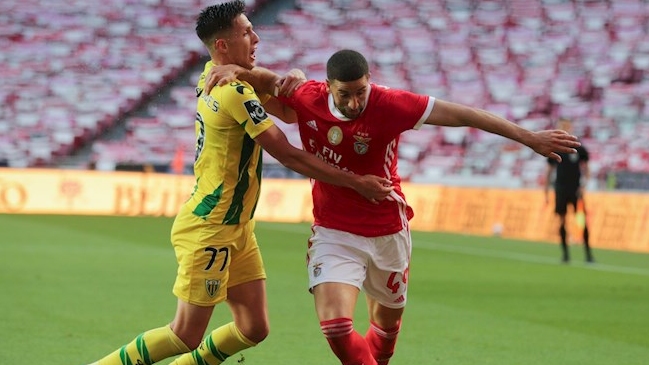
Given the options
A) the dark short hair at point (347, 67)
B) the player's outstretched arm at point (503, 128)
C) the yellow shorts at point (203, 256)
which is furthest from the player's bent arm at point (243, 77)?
the player's outstretched arm at point (503, 128)

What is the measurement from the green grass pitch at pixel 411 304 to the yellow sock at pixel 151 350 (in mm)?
1703

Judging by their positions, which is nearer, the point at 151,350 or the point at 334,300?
the point at 151,350

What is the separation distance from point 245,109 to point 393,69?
98.8 feet

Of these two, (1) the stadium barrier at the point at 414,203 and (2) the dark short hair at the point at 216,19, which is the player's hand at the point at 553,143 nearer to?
(2) the dark short hair at the point at 216,19

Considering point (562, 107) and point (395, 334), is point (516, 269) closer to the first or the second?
point (395, 334)

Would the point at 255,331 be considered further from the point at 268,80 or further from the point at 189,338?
the point at 268,80

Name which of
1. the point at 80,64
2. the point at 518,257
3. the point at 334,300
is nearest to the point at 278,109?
the point at 334,300

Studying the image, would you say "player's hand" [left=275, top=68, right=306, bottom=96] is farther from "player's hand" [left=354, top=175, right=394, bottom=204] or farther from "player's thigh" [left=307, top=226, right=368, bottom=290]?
"player's thigh" [left=307, top=226, right=368, bottom=290]

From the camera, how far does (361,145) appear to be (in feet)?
20.1

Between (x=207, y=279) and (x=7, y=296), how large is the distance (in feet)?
18.9

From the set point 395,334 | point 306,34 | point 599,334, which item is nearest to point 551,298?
point 599,334

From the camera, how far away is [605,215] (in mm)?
20594

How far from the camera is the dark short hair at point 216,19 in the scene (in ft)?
19.6

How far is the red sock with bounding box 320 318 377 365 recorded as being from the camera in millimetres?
5973
